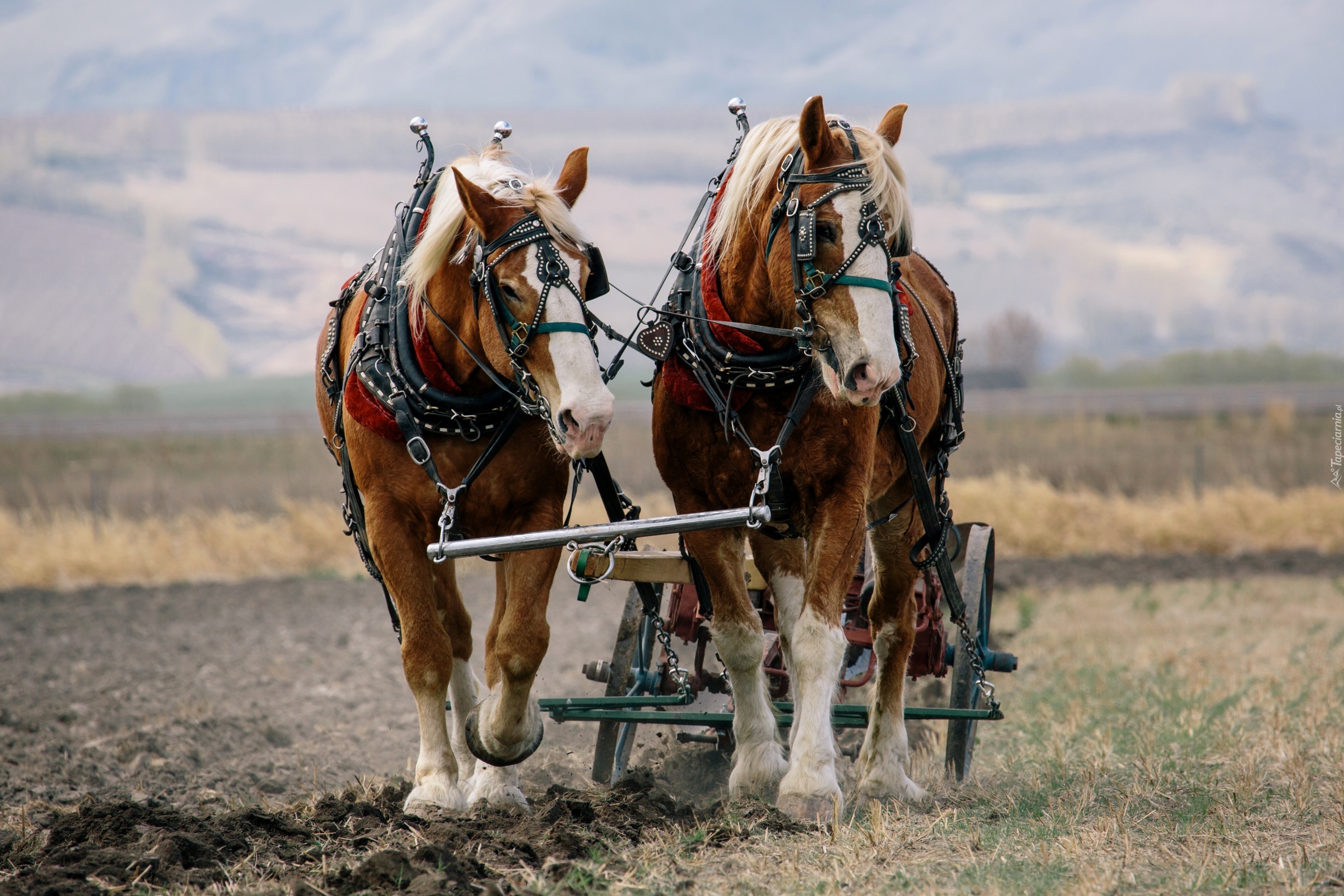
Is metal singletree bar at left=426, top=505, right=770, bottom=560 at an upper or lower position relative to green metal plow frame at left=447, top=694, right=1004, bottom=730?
upper

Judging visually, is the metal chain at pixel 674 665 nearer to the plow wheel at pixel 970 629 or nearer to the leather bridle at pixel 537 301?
the plow wheel at pixel 970 629

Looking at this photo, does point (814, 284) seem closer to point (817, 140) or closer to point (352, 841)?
point (817, 140)

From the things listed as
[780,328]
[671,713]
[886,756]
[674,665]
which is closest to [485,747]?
[671,713]

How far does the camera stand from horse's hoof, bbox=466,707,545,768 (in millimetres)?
4016

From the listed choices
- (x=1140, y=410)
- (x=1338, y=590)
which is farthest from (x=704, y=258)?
(x=1140, y=410)

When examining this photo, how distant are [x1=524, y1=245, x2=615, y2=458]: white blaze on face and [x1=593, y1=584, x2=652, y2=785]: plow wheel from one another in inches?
64.1

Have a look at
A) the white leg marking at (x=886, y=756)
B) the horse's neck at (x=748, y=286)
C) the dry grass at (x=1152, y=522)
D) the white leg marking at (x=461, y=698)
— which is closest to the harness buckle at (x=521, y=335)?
the horse's neck at (x=748, y=286)

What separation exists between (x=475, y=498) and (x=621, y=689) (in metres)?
1.37

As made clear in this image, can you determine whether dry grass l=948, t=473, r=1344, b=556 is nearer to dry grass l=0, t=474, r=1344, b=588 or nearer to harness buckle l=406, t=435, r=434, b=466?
dry grass l=0, t=474, r=1344, b=588

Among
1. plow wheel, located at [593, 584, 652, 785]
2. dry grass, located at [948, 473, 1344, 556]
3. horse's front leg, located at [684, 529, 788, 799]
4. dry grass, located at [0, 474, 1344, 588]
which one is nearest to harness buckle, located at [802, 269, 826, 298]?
horse's front leg, located at [684, 529, 788, 799]

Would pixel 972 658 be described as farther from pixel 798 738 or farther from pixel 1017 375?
pixel 1017 375

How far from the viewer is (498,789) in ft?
13.5

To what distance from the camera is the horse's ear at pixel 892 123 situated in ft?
13.7

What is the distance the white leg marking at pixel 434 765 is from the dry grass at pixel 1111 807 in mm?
904
